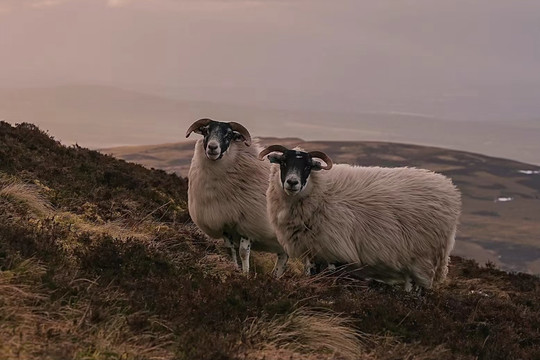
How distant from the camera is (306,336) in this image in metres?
6.59

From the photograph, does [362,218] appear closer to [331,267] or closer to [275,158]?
[331,267]

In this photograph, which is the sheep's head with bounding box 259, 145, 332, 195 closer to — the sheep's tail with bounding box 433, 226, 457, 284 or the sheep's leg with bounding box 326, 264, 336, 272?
the sheep's leg with bounding box 326, 264, 336, 272

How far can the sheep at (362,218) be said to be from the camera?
32.5ft

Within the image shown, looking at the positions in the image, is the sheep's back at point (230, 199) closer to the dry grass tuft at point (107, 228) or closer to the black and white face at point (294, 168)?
the dry grass tuft at point (107, 228)

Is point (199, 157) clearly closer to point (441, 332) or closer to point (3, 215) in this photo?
point (3, 215)

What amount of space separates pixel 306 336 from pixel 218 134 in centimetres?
542

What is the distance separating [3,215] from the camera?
8.88 metres

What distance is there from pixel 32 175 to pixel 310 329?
8.40 metres

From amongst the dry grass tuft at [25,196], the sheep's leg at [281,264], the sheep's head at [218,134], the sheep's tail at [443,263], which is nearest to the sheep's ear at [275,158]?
the sheep's head at [218,134]

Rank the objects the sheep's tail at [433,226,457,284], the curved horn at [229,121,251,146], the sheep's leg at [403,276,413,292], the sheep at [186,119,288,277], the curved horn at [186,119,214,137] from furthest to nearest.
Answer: the curved horn at [229,121,251,146], the curved horn at [186,119,214,137], the sheep at [186,119,288,277], the sheep's tail at [433,226,457,284], the sheep's leg at [403,276,413,292]

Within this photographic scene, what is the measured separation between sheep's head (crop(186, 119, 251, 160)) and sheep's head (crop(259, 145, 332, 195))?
1316 millimetres

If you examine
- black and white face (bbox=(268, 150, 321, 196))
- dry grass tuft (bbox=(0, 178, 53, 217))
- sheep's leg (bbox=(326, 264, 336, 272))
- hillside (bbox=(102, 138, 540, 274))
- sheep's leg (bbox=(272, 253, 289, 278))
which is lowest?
hillside (bbox=(102, 138, 540, 274))

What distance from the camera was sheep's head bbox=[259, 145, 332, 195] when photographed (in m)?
9.71

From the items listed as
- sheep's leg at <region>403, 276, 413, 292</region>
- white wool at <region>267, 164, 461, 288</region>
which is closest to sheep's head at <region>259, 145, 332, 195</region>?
white wool at <region>267, 164, 461, 288</region>
